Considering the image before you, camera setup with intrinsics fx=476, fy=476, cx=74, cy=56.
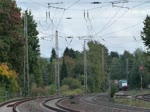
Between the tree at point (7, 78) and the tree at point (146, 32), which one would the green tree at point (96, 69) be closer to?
the tree at point (7, 78)

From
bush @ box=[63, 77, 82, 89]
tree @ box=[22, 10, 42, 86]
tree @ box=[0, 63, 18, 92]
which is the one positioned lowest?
bush @ box=[63, 77, 82, 89]

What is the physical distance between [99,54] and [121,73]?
1768 cm

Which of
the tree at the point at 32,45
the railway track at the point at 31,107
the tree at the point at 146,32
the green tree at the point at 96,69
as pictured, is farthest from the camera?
the green tree at the point at 96,69

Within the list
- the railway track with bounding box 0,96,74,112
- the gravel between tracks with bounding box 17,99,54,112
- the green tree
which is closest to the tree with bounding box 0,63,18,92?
the railway track with bounding box 0,96,74,112

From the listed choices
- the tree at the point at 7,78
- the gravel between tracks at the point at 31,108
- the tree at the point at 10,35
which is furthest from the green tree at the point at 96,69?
the gravel between tracks at the point at 31,108

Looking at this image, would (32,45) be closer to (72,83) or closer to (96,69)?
(72,83)

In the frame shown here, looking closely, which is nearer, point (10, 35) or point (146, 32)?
point (146, 32)

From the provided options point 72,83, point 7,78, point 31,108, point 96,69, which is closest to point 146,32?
point 7,78

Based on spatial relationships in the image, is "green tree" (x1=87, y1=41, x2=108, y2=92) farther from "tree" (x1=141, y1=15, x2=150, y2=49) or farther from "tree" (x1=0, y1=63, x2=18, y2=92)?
"tree" (x1=141, y1=15, x2=150, y2=49)

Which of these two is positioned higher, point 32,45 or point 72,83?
point 32,45

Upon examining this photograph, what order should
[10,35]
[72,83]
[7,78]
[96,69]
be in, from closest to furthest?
1. [7,78]
2. [10,35]
3. [72,83]
4. [96,69]

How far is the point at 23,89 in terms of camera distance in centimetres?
9281

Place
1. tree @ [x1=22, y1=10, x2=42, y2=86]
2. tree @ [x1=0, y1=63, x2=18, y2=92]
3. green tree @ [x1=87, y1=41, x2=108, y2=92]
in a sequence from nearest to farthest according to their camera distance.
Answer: tree @ [x1=0, y1=63, x2=18, y2=92] < tree @ [x1=22, y1=10, x2=42, y2=86] < green tree @ [x1=87, y1=41, x2=108, y2=92]

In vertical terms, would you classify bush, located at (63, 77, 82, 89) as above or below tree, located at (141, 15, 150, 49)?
below
